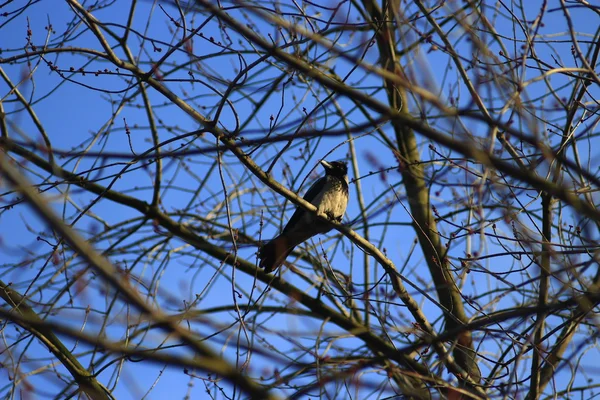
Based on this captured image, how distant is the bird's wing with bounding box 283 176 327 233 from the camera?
6543 mm

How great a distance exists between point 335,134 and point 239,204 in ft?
17.5

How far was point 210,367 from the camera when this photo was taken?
4.39 ft

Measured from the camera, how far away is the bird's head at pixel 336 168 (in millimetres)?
7470

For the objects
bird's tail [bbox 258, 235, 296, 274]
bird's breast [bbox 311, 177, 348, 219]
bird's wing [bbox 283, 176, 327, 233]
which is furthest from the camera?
bird's breast [bbox 311, 177, 348, 219]

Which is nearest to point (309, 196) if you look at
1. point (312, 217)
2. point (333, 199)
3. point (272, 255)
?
point (333, 199)

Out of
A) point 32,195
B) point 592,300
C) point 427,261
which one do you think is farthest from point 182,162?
point 32,195

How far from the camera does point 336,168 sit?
7.60 meters

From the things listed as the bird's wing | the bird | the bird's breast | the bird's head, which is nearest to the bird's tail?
the bird

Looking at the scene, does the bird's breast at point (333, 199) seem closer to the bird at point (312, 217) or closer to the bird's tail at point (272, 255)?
the bird at point (312, 217)

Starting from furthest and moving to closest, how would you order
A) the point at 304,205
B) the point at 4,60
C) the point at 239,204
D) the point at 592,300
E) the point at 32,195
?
the point at 239,204, the point at 304,205, the point at 4,60, the point at 592,300, the point at 32,195

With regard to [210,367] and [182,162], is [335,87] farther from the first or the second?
[182,162]

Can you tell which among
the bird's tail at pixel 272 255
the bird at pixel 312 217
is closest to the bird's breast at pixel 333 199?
the bird at pixel 312 217

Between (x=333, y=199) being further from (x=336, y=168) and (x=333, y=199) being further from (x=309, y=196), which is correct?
(x=336, y=168)

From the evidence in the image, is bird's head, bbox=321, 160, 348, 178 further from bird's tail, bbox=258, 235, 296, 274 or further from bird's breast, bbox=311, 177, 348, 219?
bird's tail, bbox=258, 235, 296, 274
